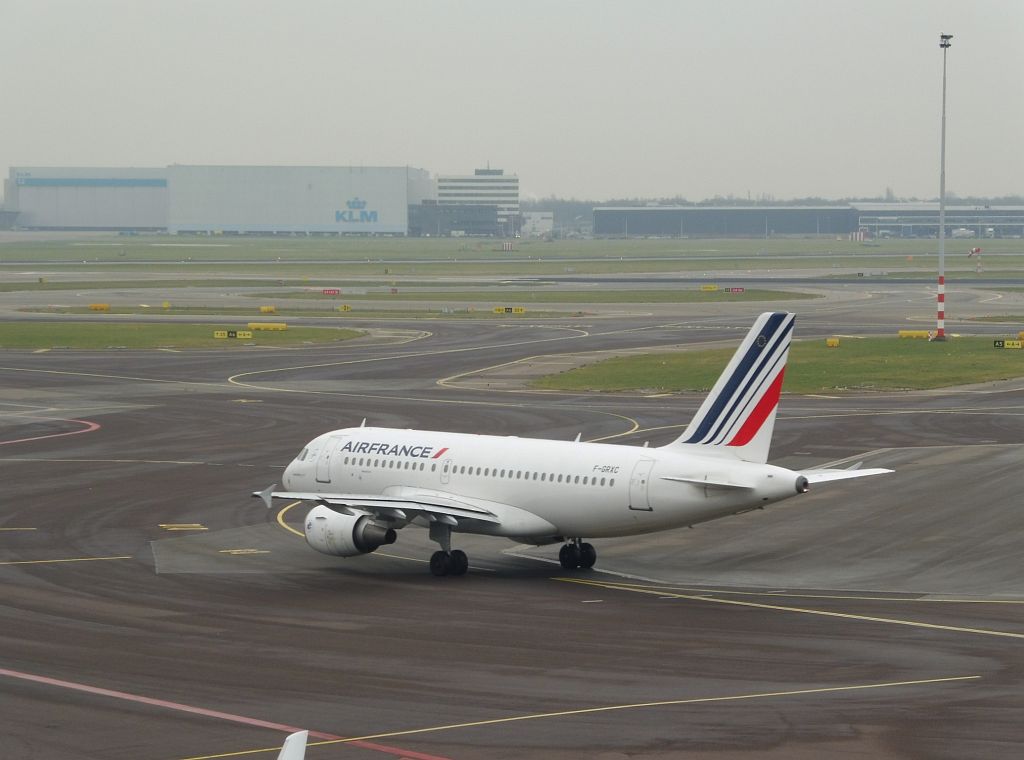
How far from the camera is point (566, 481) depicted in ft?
139

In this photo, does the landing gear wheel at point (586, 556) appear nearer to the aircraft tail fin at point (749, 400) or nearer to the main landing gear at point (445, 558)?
the main landing gear at point (445, 558)

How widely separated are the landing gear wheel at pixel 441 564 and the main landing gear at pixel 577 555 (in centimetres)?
340

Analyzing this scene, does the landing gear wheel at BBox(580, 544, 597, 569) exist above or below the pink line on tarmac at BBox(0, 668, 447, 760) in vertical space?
below

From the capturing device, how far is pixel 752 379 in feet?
135

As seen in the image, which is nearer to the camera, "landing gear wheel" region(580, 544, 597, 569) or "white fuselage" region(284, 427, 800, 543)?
"white fuselage" region(284, 427, 800, 543)

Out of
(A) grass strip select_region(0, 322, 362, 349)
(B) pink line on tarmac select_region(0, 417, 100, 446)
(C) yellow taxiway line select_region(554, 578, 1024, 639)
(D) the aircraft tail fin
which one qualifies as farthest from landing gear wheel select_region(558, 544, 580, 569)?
(A) grass strip select_region(0, 322, 362, 349)

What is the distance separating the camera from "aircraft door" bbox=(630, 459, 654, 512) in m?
40.5

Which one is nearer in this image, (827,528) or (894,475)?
(827,528)

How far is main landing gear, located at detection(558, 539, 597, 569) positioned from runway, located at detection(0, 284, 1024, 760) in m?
0.42

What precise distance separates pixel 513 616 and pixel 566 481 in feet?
18.9

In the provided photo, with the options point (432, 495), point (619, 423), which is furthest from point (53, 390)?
point (432, 495)

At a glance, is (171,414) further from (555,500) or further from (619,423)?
(555,500)

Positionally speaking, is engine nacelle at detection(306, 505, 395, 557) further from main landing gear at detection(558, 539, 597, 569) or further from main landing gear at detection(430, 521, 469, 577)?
main landing gear at detection(558, 539, 597, 569)

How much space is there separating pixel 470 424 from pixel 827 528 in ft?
92.5
